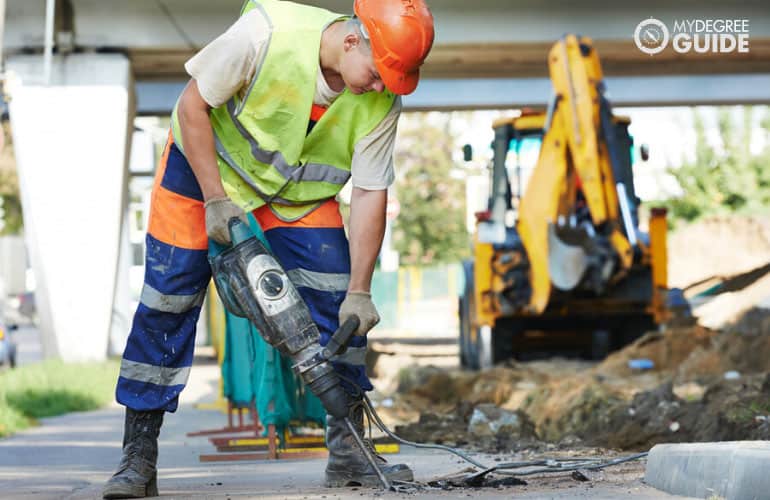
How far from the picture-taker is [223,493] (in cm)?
468

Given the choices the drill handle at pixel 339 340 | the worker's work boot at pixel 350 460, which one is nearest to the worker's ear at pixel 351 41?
the drill handle at pixel 339 340

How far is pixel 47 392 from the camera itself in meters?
11.4

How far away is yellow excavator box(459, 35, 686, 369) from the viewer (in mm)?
12430

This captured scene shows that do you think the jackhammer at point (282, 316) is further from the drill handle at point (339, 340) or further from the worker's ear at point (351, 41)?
the worker's ear at point (351, 41)

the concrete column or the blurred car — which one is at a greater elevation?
the concrete column

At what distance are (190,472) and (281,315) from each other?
Result: 1788 mm

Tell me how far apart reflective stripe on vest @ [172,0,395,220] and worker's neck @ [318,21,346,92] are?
0.09 feet

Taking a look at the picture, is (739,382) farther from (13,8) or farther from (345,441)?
(13,8)

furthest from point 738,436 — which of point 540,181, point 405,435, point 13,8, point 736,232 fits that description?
point 736,232

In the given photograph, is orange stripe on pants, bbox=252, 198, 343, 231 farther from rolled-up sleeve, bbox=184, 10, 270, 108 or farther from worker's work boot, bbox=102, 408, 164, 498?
worker's work boot, bbox=102, 408, 164, 498

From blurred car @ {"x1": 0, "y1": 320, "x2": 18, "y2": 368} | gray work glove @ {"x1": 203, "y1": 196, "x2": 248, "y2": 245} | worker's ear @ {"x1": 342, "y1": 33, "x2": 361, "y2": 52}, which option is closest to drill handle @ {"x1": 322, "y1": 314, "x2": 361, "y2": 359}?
gray work glove @ {"x1": 203, "y1": 196, "x2": 248, "y2": 245}

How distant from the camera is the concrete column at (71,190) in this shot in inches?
632

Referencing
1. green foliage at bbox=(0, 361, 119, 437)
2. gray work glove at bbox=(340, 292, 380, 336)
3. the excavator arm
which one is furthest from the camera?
the excavator arm

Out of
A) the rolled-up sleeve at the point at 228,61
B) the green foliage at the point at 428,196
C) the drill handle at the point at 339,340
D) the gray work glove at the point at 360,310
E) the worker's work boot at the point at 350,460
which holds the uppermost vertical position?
the green foliage at the point at 428,196
